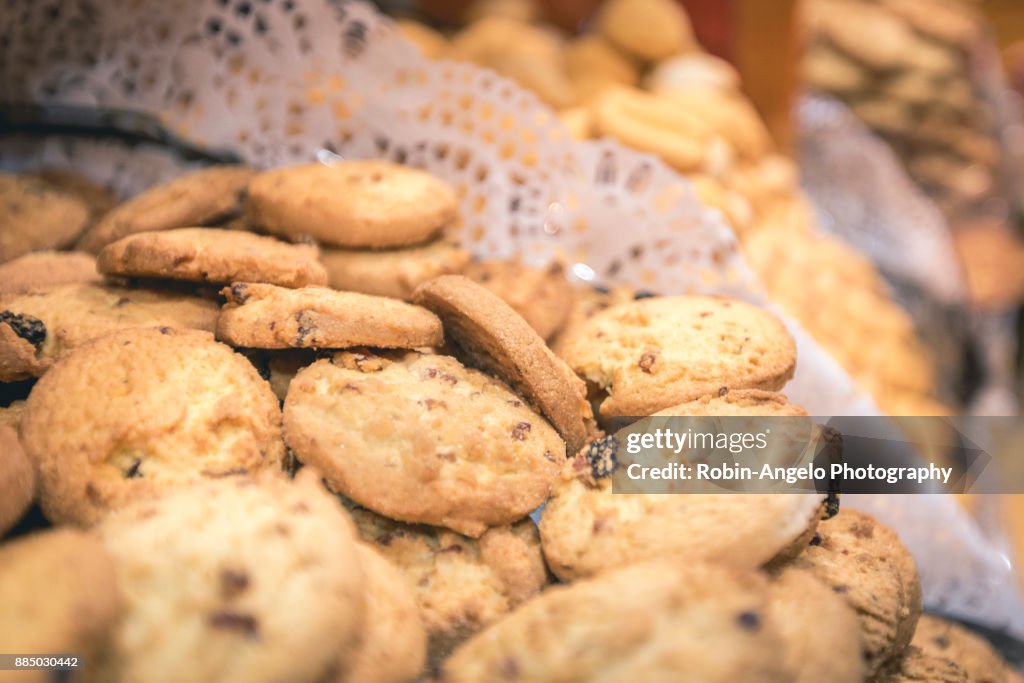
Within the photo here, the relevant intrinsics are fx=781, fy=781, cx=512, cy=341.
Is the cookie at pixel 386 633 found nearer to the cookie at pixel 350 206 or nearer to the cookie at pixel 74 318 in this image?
the cookie at pixel 74 318

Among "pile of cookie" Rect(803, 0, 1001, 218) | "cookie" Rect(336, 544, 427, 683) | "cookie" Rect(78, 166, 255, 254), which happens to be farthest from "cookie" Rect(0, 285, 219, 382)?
"pile of cookie" Rect(803, 0, 1001, 218)

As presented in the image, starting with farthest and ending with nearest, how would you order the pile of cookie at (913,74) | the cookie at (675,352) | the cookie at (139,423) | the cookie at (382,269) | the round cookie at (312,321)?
the pile of cookie at (913,74)
the cookie at (382,269)
the cookie at (675,352)
the round cookie at (312,321)
the cookie at (139,423)

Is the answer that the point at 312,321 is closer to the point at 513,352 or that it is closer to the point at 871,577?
the point at 513,352

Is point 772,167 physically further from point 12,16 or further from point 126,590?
point 126,590

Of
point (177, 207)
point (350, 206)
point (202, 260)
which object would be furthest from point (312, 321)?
point (177, 207)

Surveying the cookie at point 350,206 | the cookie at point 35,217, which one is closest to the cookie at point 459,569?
the cookie at point 350,206

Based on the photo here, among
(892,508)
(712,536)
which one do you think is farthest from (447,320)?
(892,508)
